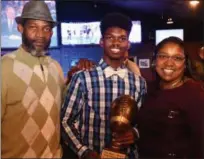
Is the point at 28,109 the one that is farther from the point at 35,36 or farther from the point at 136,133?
the point at 136,133

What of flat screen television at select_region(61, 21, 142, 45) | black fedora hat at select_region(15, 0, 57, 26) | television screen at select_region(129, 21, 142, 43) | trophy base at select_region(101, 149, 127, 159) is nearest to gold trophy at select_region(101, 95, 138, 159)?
trophy base at select_region(101, 149, 127, 159)

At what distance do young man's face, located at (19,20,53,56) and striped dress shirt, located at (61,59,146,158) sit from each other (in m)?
0.24

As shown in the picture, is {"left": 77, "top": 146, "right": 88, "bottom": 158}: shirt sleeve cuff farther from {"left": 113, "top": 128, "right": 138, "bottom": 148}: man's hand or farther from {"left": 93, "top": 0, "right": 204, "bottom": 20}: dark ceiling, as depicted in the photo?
{"left": 93, "top": 0, "right": 204, "bottom": 20}: dark ceiling

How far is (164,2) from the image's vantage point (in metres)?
5.88

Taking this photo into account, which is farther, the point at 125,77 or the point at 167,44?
the point at 125,77

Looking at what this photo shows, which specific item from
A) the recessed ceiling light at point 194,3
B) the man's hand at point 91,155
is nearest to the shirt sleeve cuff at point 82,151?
the man's hand at point 91,155

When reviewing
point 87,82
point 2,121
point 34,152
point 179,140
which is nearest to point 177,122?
point 179,140

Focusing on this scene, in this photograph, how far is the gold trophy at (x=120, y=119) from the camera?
157cm

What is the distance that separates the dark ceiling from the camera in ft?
19.5

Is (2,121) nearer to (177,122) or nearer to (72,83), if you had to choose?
(72,83)

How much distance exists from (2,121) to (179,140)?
832 mm

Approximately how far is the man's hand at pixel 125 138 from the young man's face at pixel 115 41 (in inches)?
15.4

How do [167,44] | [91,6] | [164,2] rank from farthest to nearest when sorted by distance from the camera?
[91,6], [164,2], [167,44]

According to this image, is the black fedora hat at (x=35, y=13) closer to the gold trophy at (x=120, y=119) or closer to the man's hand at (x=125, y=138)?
the gold trophy at (x=120, y=119)
